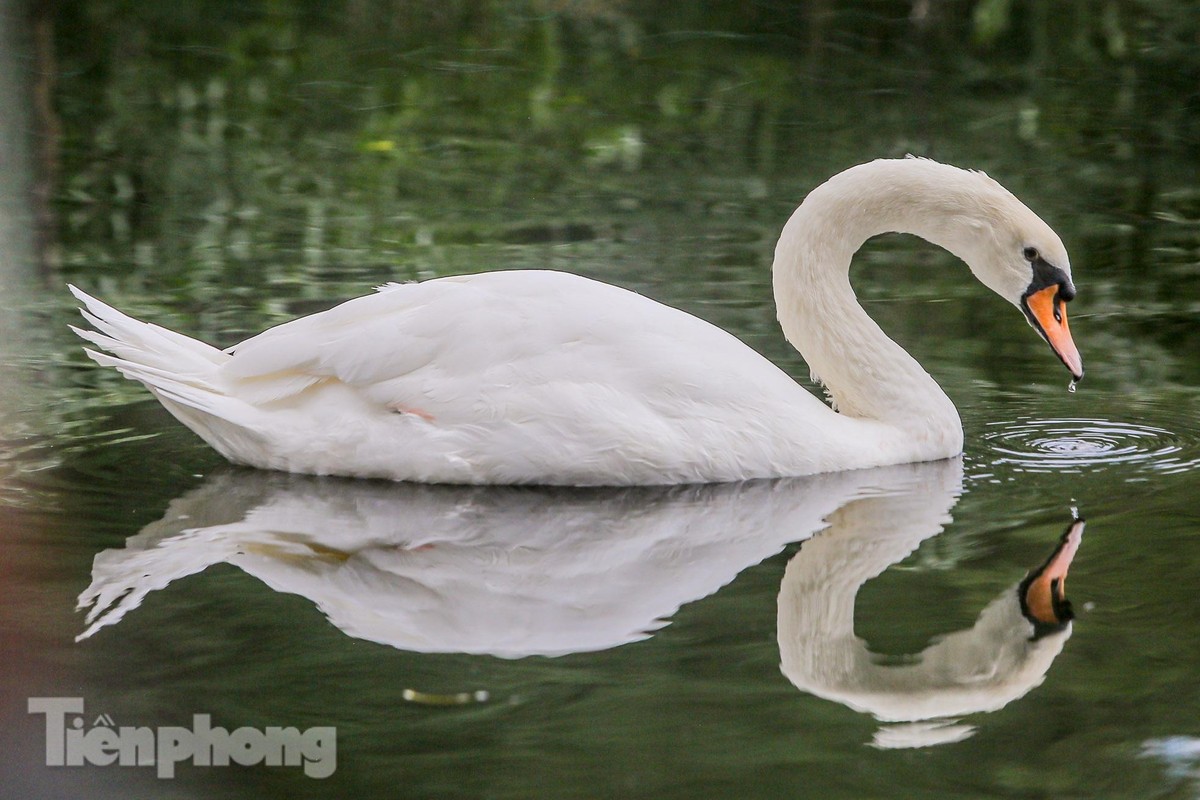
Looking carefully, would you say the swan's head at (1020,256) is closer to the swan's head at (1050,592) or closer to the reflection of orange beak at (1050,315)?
the reflection of orange beak at (1050,315)

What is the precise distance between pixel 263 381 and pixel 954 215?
2645 millimetres

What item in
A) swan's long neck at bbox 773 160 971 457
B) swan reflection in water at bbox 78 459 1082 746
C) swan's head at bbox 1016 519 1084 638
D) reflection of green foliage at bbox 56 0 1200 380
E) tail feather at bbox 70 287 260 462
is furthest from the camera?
reflection of green foliage at bbox 56 0 1200 380

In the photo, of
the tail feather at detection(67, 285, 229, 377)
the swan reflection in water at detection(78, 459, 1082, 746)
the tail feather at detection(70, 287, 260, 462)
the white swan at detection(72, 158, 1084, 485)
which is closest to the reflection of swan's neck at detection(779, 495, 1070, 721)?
the swan reflection in water at detection(78, 459, 1082, 746)

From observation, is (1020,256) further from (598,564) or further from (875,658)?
(875,658)

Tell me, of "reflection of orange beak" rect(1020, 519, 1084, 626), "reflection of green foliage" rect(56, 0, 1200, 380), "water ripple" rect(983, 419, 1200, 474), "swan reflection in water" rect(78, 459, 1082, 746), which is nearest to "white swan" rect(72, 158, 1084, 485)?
"swan reflection in water" rect(78, 459, 1082, 746)

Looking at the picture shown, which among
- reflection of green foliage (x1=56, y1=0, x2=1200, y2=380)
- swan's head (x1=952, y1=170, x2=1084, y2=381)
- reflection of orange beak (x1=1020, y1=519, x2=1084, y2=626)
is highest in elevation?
swan's head (x1=952, y1=170, x2=1084, y2=381)

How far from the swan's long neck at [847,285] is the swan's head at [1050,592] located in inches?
40.9

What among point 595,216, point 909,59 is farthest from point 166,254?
point 909,59

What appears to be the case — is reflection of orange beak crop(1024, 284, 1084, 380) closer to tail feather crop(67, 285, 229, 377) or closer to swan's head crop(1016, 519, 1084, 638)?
swan's head crop(1016, 519, 1084, 638)

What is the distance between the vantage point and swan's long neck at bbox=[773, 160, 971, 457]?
6.83 meters

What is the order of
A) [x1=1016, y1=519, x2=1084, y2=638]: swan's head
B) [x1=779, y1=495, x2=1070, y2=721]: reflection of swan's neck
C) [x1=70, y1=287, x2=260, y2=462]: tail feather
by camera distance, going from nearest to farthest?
[x1=779, y1=495, x2=1070, y2=721]: reflection of swan's neck, [x1=1016, y1=519, x2=1084, y2=638]: swan's head, [x1=70, y1=287, x2=260, y2=462]: tail feather

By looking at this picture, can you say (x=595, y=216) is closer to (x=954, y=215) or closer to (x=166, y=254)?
(x=166, y=254)

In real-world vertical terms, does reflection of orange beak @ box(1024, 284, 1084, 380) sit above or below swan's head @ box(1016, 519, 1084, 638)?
above

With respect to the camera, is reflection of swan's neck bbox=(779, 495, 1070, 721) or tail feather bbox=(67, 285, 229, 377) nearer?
reflection of swan's neck bbox=(779, 495, 1070, 721)
